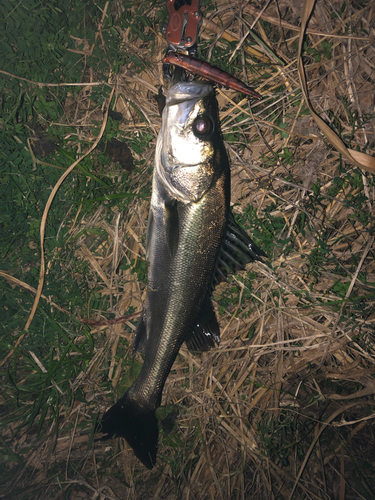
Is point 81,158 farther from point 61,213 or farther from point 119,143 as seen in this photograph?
point 61,213

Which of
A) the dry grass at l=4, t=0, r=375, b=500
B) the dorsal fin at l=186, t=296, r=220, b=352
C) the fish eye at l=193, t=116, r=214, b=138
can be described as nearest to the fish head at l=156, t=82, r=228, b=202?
the fish eye at l=193, t=116, r=214, b=138

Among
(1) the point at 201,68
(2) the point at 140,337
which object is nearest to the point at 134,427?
(2) the point at 140,337

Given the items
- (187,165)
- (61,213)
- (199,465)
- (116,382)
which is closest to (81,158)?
(61,213)

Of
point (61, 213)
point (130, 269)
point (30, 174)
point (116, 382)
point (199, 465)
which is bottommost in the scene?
point (199, 465)

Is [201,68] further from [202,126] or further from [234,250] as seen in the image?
[234,250]

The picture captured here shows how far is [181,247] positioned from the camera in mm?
2219

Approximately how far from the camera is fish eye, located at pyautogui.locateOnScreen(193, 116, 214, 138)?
2.06 metres

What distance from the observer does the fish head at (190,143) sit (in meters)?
2.05

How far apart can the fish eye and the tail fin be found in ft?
7.98

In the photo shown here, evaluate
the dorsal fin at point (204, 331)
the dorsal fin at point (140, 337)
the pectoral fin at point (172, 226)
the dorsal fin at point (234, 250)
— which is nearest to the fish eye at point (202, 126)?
the pectoral fin at point (172, 226)

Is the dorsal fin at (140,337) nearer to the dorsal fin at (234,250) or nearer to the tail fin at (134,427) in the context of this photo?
the tail fin at (134,427)

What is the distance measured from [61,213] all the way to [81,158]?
2.15 feet

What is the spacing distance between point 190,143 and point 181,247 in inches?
32.3

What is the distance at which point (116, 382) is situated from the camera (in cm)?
293
